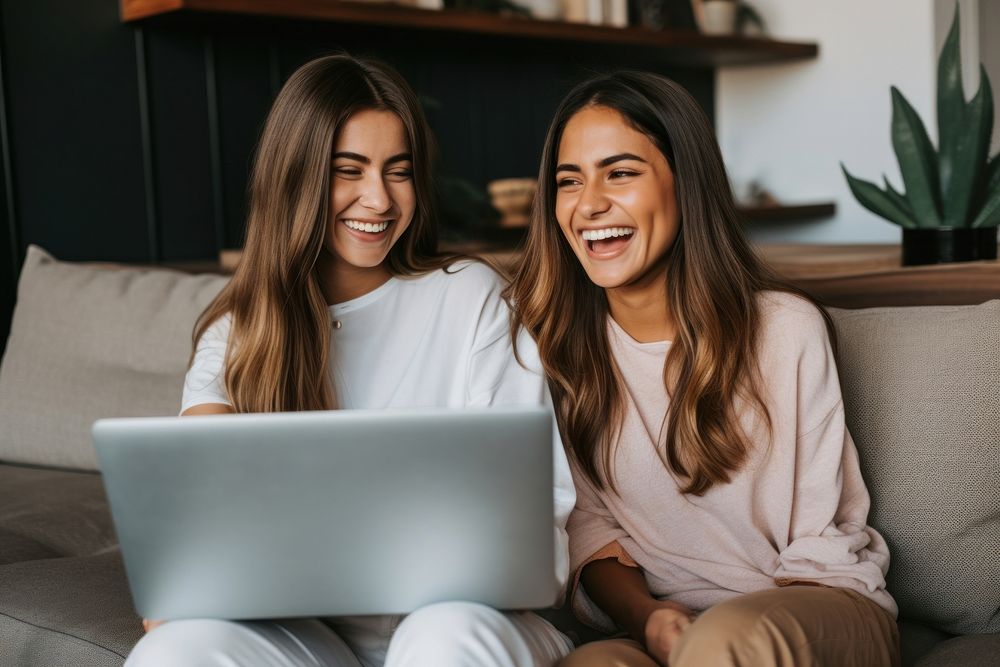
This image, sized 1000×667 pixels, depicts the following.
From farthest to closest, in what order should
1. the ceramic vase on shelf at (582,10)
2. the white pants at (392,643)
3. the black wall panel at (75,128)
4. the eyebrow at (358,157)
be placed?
the ceramic vase on shelf at (582,10), the black wall panel at (75,128), the eyebrow at (358,157), the white pants at (392,643)

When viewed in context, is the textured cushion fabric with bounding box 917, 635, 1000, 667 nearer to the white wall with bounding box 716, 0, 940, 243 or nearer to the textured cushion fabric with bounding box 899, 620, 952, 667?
the textured cushion fabric with bounding box 899, 620, 952, 667

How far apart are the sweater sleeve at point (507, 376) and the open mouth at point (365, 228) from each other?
18cm

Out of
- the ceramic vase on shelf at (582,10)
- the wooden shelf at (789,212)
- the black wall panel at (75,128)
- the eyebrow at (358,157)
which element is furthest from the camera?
the wooden shelf at (789,212)

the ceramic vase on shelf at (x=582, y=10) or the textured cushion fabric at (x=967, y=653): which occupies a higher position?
the ceramic vase on shelf at (x=582, y=10)

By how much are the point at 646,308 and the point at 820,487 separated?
33cm

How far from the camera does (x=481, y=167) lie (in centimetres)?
350

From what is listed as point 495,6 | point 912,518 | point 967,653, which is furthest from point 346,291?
point 495,6

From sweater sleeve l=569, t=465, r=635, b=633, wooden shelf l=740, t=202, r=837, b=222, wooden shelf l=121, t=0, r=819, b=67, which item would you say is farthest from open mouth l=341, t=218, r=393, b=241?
wooden shelf l=740, t=202, r=837, b=222

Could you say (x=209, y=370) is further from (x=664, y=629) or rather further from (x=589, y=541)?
(x=664, y=629)

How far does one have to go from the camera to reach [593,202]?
59.2 inches

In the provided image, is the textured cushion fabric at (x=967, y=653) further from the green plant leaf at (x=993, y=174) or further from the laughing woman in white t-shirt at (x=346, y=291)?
the green plant leaf at (x=993, y=174)

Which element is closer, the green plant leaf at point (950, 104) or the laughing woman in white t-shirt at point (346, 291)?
the laughing woman in white t-shirt at point (346, 291)

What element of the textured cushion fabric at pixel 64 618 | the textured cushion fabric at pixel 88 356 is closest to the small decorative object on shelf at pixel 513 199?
the textured cushion fabric at pixel 88 356

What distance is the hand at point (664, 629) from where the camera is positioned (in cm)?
135
